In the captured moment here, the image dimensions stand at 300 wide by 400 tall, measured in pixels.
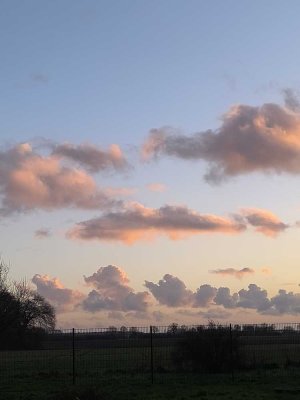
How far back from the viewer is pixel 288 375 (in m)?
25.1

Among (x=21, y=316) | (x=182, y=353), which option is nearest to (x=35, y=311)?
(x=21, y=316)

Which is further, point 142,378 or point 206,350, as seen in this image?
point 206,350

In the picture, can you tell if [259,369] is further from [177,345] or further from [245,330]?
[177,345]

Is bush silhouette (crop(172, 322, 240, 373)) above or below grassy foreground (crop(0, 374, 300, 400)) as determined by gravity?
above

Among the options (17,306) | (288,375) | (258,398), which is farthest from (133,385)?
(17,306)

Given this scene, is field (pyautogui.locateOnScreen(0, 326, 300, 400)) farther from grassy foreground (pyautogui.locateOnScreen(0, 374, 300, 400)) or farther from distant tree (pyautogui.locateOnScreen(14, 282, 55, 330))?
distant tree (pyautogui.locateOnScreen(14, 282, 55, 330))

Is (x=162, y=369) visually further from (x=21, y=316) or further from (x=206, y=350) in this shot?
(x=21, y=316)

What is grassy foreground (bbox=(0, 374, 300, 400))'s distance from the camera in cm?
1798

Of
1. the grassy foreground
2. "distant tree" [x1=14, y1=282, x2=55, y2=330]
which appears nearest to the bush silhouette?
the grassy foreground

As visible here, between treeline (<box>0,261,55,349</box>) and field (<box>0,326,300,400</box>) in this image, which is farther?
treeline (<box>0,261,55,349</box>)

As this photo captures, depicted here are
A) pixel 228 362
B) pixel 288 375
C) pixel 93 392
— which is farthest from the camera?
pixel 228 362

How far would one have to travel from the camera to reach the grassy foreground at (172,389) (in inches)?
708

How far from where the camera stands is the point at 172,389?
20.6 m

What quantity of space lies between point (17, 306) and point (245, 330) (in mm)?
51036
